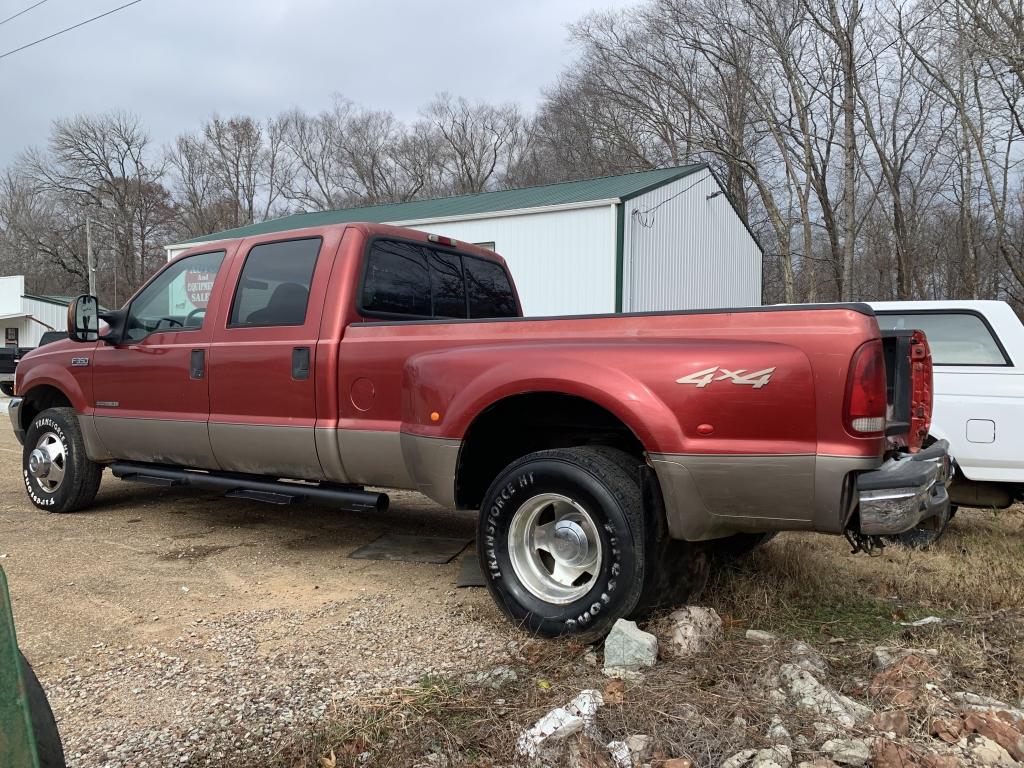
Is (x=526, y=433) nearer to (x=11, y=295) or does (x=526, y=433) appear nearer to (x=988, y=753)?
(x=988, y=753)

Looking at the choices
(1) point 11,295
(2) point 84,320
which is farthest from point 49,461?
(1) point 11,295

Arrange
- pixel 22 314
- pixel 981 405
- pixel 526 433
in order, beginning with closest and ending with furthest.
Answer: pixel 526 433, pixel 981 405, pixel 22 314

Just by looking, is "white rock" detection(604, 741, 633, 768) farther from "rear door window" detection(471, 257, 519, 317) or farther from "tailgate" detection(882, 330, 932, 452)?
"rear door window" detection(471, 257, 519, 317)

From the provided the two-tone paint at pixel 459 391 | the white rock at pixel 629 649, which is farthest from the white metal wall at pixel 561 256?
the white rock at pixel 629 649

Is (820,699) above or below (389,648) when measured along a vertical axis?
above

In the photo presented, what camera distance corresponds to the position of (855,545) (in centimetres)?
338

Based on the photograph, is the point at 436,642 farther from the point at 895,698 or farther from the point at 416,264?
the point at 416,264

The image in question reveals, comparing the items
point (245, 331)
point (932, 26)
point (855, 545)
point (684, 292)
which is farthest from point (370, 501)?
point (932, 26)

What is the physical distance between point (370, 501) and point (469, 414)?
0.99m

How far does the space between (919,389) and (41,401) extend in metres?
6.20

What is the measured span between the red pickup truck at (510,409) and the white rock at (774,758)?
2.91 feet

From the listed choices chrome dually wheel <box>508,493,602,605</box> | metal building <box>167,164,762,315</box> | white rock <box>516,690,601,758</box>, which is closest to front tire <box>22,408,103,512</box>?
chrome dually wheel <box>508,493,602,605</box>

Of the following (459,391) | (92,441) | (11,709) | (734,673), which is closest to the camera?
(11,709)

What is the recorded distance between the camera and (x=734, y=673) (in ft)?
9.82
